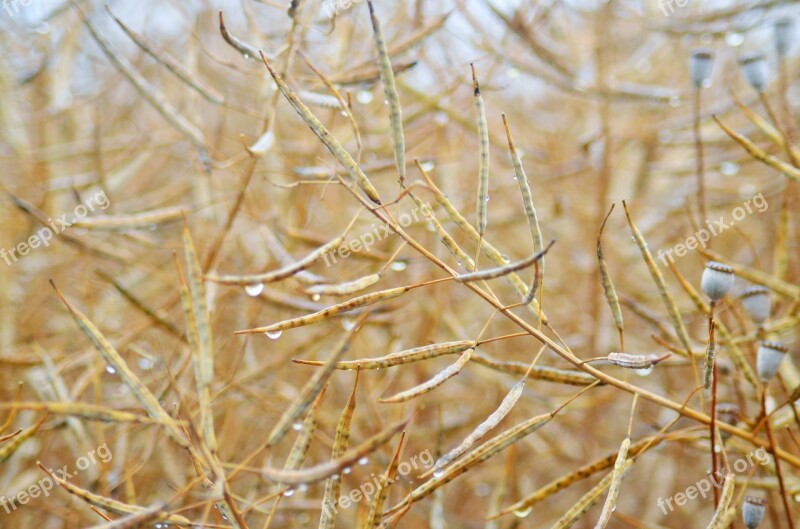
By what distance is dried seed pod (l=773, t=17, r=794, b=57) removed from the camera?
1249mm

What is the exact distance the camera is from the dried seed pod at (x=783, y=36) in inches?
49.2

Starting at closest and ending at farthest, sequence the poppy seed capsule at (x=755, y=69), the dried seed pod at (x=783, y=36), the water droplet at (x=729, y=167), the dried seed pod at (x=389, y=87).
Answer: the dried seed pod at (x=389, y=87), the poppy seed capsule at (x=755, y=69), the dried seed pod at (x=783, y=36), the water droplet at (x=729, y=167)

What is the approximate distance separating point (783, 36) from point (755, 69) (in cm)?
24

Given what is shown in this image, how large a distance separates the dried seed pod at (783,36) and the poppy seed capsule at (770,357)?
0.68 meters

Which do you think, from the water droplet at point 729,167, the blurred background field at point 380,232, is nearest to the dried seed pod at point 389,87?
the blurred background field at point 380,232

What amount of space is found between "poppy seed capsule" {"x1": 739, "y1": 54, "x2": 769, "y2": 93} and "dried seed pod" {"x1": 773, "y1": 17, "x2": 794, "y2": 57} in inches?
7.7

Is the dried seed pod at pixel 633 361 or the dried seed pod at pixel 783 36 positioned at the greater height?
the dried seed pod at pixel 783 36

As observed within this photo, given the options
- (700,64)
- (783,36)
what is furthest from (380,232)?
(783,36)

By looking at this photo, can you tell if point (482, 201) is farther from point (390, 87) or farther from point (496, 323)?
point (496, 323)

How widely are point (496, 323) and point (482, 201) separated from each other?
1650 millimetres

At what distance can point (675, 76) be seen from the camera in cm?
265

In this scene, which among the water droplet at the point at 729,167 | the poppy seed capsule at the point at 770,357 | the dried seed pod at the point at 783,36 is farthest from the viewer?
the water droplet at the point at 729,167

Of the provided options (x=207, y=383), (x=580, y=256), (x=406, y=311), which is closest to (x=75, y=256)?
(x=406, y=311)

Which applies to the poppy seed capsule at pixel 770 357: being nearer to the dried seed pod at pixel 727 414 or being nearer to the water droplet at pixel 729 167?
the dried seed pod at pixel 727 414
